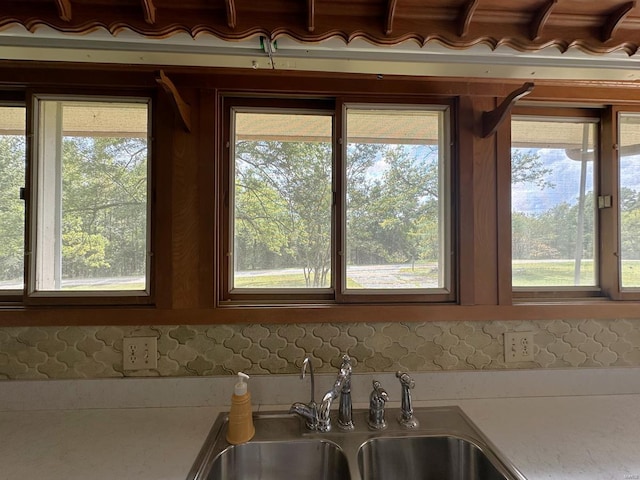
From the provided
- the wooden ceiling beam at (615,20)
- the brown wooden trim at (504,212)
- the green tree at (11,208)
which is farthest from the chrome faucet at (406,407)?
the green tree at (11,208)

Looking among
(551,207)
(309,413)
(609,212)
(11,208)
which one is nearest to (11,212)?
(11,208)

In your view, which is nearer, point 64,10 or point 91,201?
point 64,10

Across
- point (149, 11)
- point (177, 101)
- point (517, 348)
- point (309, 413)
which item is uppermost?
point (149, 11)

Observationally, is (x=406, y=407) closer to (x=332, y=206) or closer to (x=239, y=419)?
(x=239, y=419)

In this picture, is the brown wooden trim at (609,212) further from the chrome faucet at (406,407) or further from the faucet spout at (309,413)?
the faucet spout at (309,413)

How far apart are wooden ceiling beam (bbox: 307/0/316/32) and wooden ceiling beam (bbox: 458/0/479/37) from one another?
15.6 inches

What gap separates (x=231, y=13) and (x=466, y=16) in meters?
0.61

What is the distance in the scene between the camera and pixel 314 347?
1.09m

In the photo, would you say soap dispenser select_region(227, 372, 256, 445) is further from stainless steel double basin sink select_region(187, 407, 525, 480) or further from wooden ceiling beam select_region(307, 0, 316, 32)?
wooden ceiling beam select_region(307, 0, 316, 32)

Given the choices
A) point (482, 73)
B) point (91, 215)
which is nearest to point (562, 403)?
point (482, 73)

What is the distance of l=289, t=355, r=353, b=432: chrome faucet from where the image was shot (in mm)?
938

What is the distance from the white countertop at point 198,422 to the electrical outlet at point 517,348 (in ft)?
0.20

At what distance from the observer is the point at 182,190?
109cm

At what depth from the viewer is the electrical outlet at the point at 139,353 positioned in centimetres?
106
